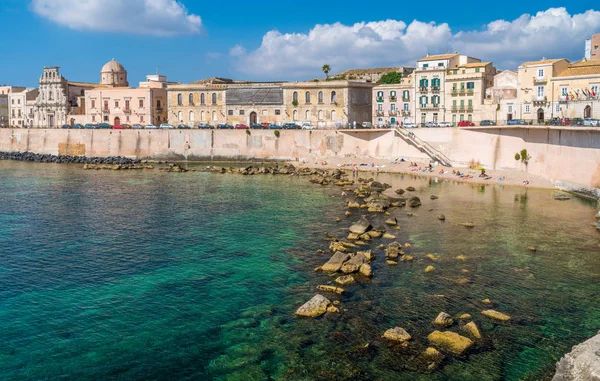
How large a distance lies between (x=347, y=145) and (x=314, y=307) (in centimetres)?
5674

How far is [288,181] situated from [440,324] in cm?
4205

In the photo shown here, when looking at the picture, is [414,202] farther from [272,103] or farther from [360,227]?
[272,103]

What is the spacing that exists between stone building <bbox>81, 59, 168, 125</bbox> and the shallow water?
2075 inches

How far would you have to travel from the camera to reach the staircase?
219 feet

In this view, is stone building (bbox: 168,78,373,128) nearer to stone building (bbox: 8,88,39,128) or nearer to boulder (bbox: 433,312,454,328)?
stone building (bbox: 8,88,39,128)

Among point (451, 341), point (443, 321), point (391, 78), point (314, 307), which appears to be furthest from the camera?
point (391, 78)

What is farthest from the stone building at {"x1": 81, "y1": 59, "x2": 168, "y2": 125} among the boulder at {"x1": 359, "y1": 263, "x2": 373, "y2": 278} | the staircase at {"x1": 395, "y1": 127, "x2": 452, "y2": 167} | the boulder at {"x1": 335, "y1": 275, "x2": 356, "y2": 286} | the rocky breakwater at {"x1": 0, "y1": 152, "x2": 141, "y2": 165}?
the boulder at {"x1": 335, "y1": 275, "x2": 356, "y2": 286}

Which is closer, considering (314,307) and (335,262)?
(314,307)

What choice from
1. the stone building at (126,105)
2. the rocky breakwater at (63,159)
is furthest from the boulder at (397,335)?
the stone building at (126,105)

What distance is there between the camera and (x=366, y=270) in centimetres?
2673

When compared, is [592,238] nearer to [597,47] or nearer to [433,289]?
[433,289]

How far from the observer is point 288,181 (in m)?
61.9

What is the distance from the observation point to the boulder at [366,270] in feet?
87.3

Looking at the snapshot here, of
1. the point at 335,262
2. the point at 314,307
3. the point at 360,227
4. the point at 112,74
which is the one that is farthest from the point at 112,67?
the point at 314,307
